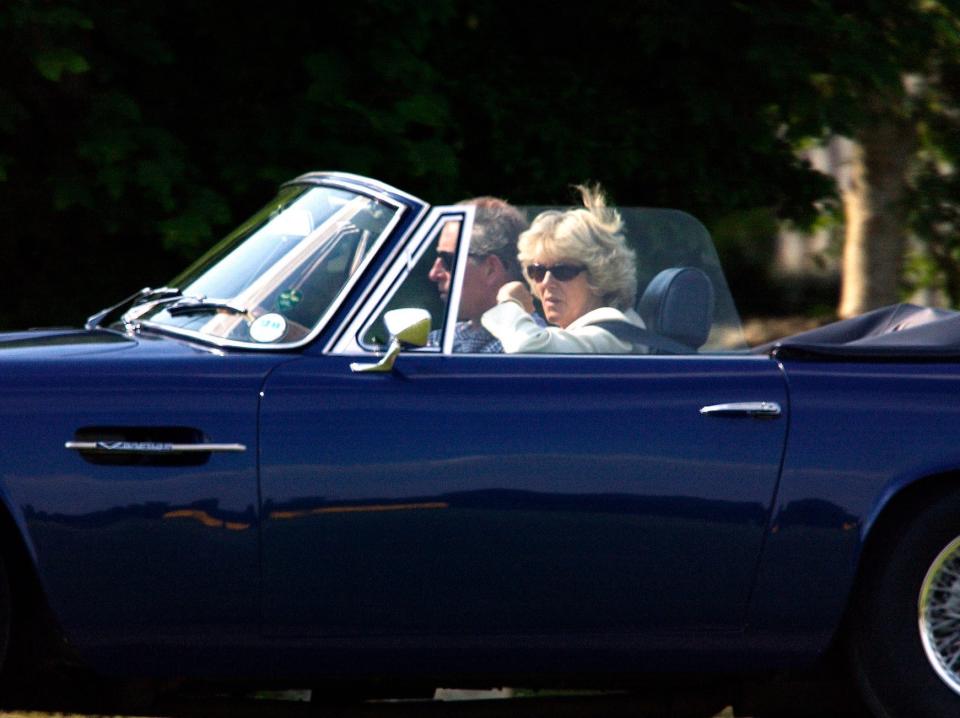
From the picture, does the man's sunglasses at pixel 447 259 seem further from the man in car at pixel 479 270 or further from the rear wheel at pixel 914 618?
the rear wheel at pixel 914 618

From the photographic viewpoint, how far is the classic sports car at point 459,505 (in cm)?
389

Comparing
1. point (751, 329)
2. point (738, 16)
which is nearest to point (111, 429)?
point (738, 16)

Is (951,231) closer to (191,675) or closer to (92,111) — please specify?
(92,111)

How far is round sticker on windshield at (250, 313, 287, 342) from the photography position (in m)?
4.18

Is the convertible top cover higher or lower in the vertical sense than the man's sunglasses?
lower

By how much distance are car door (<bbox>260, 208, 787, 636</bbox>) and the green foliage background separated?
7.93ft

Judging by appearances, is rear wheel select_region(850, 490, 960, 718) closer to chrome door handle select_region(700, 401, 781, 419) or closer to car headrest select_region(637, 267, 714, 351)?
chrome door handle select_region(700, 401, 781, 419)

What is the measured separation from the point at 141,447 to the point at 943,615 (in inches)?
78.7

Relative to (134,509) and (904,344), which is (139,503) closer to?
(134,509)

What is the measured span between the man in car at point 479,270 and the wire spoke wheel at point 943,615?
1220 millimetres

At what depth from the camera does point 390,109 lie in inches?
281

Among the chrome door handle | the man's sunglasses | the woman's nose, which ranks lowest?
the chrome door handle

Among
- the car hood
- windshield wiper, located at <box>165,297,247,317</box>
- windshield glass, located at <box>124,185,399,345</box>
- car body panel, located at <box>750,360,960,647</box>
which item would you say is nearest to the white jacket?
windshield glass, located at <box>124,185,399,345</box>

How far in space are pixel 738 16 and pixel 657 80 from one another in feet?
2.04
